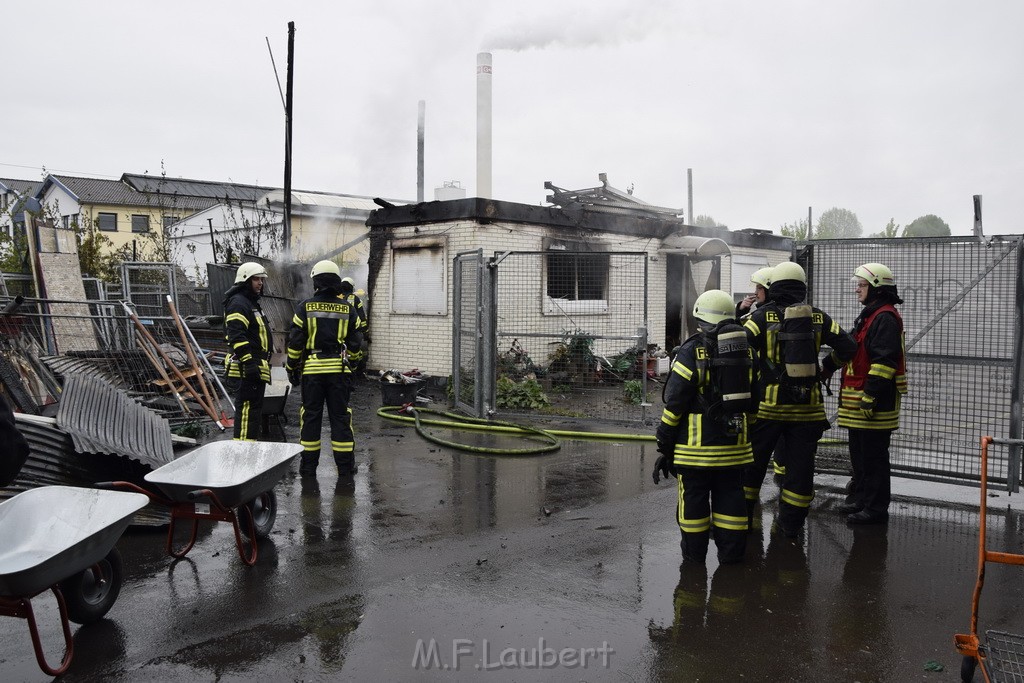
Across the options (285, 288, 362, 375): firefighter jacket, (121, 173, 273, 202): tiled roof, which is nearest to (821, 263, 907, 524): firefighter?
(285, 288, 362, 375): firefighter jacket

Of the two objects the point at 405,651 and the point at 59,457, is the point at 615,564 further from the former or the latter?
the point at 59,457

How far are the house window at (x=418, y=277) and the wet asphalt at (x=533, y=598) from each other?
6.91 meters

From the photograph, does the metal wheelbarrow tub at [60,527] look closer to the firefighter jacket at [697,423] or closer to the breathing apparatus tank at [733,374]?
the firefighter jacket at [697,423]

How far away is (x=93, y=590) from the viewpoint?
4004 millimetres

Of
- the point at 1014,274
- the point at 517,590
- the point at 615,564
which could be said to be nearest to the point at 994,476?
the point at 1014,274

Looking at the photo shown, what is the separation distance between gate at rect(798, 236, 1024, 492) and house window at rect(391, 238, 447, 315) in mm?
7660

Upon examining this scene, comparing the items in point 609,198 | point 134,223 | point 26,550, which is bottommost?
point 26,550

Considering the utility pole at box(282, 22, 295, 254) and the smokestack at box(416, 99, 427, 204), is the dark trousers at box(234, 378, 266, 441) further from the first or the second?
the smokestack at box(416, 99, 427, 204)

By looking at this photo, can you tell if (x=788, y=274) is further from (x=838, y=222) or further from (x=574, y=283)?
(x=838, y=222)

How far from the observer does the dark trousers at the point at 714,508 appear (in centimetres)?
479

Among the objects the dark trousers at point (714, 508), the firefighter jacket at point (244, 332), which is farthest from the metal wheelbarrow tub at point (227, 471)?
the dark trousers at point (714, 508)

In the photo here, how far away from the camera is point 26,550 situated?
3.70 metres

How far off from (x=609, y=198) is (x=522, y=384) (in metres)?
8.33

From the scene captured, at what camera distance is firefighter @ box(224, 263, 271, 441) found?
7.27 meters
